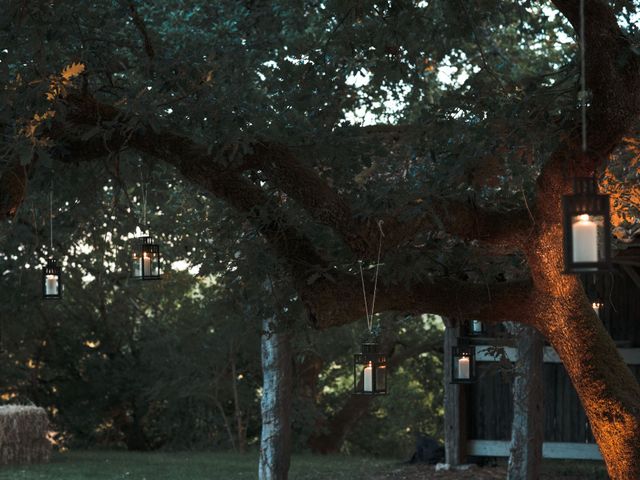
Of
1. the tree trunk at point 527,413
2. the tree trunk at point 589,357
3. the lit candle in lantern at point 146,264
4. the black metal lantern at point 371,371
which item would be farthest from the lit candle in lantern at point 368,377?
the tree trunk at point 527,413

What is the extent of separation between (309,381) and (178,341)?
3.30 metres

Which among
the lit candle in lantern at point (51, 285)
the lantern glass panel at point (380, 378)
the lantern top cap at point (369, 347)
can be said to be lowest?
the lantern glass panel at point (380, 378)

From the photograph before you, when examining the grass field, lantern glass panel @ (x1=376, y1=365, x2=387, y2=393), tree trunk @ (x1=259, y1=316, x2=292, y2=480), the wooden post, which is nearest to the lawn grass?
the grass field

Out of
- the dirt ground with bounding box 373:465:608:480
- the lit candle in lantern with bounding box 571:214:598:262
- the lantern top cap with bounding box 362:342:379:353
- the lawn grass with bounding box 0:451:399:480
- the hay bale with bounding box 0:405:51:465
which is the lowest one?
the lawn grass with bounding box 0:451:399:480

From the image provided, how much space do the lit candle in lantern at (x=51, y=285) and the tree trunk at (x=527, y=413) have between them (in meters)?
5.84

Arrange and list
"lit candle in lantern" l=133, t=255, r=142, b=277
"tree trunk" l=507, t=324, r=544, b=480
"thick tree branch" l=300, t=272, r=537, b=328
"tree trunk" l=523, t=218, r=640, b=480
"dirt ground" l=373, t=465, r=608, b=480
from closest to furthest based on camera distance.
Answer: "tree trunk" l=523, t=218, r=640, b=480 < "thick tree branch" l=300, t=272, r=537, b=328 < "lit candle in lantern" l=133, t=255, r=142, b=277 < "tree trunk" l=507, t=324, r=544, b=480 < "dirt ground" l=373, t=465, r=608, b=480

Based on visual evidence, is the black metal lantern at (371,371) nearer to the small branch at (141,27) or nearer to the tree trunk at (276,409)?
the small branch at (141,27)

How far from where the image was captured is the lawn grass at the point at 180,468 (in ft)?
50.6

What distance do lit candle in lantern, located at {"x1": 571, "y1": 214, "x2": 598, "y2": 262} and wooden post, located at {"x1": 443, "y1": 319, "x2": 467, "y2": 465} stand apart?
35.6 feet

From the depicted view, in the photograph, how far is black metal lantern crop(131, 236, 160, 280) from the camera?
9.35 m

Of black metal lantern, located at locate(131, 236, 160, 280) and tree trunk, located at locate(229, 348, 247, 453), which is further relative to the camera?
tree trunk, located at locate(229, 348, 247, 453)

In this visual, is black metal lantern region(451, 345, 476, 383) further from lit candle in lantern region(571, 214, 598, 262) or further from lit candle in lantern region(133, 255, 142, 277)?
lit candle in lantern region(571, 214, 598, 262)

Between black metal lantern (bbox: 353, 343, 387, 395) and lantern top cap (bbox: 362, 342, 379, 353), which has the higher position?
lantern top cap (bbox: 362, 342, 379, 353)

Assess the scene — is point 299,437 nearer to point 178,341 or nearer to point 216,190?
point 178,341
